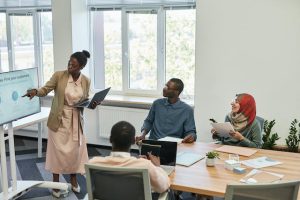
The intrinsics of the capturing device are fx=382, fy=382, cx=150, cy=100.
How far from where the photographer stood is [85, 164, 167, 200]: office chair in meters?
2.00

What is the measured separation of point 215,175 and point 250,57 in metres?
2.02

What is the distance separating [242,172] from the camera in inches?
97.2

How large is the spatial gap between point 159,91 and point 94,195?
3.01m

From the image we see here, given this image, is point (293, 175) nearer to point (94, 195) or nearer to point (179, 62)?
point (94, 195)

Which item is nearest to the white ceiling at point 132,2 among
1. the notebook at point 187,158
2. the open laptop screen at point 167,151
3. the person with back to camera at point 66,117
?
the person with back to camera at point 66,117

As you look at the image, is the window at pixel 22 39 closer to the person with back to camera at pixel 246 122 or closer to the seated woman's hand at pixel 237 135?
the person with back to camera at pixel 246 122

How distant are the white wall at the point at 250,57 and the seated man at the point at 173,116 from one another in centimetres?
99

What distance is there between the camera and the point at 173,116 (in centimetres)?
340

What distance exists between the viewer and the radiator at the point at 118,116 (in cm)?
490

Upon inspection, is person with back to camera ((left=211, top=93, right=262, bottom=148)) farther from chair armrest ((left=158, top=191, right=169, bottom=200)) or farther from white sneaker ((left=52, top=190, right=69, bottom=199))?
white sneaker ((left=52, top=190, right=69, bottom=199))

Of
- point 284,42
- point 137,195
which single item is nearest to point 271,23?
point 284,42

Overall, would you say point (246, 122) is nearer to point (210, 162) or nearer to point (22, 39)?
point (210, 162)

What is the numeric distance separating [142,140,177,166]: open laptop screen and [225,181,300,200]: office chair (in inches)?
27.1

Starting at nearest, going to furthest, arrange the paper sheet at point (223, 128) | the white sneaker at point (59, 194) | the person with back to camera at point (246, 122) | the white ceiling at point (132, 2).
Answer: the paper sheet at point (223, 128), the person with back to camera at point (246, 122), the white sneaker at point (59, 194), the white ceiling at point (132, 2)
